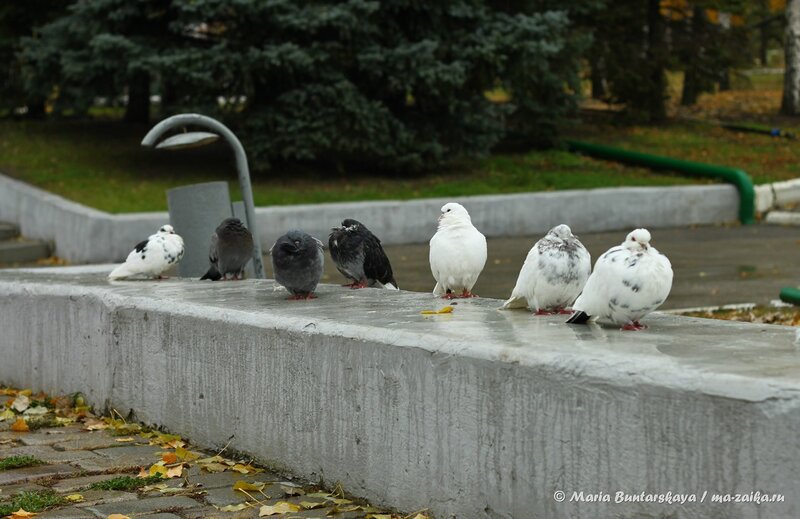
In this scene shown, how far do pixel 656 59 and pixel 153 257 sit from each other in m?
17.0

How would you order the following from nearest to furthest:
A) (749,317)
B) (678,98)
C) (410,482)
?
(410,482), (749,317), (678,98)

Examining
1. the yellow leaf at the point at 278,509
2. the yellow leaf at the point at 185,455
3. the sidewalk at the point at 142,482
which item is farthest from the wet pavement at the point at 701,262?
the yellow leaf at the point at 278,509

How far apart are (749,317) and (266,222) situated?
24.2 ft

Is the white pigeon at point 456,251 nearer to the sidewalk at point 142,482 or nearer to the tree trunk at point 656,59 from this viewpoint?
the sidewalk at point 142,482

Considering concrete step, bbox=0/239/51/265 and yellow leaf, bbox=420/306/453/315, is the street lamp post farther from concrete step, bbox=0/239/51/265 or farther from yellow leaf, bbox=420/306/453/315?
concrete step, bbox=0/239/51/265

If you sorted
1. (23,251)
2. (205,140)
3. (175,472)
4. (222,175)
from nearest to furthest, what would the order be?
1. (175,472)
2. (205,140)
3. (23,251)
4. (222,175)

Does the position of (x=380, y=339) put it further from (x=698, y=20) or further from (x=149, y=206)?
(x=698, y=20)

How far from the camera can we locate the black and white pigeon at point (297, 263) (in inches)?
254

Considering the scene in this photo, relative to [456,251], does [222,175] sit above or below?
above

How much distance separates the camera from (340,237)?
22.9ft

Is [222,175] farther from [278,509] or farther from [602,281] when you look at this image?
[602,281]

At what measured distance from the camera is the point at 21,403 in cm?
760

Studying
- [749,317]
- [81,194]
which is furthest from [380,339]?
[81,194]

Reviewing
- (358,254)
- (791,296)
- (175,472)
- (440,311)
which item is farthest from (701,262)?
(175,472)
